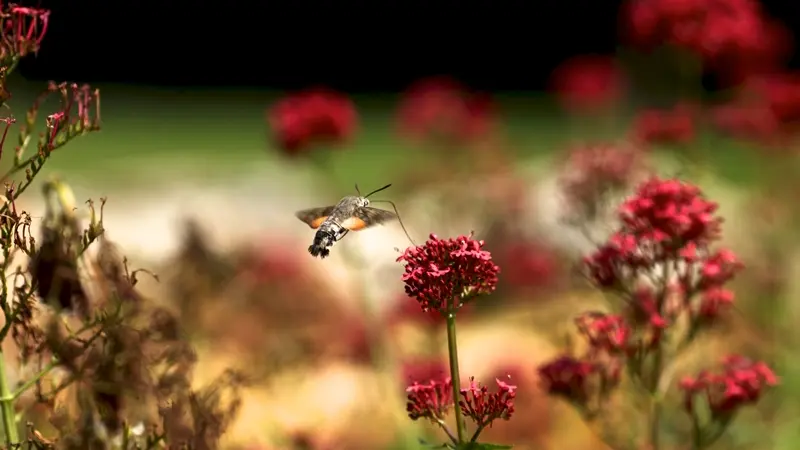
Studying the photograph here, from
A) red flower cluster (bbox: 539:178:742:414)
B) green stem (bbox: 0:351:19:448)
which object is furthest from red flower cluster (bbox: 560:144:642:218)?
green stem (bbox: 0:351:19:448)

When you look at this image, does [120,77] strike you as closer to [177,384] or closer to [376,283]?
[376,283]

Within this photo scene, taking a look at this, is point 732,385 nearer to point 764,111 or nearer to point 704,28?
point 704,28

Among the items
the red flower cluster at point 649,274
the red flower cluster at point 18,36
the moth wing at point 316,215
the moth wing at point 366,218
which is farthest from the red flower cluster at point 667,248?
the red flower cluster at point 18,36

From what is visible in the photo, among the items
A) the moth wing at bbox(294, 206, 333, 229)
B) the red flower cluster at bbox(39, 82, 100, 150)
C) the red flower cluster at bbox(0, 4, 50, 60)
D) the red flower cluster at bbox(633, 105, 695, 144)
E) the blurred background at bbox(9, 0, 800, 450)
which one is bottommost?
the blurred background at bbox(9, 0, 800, 450)

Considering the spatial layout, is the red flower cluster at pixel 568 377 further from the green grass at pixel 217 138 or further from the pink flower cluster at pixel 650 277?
the green grass at pixel 217 138

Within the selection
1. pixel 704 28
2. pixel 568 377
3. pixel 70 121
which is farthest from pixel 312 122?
pixel 70 121

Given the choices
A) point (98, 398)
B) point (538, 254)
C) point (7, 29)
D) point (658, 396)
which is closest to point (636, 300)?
point (658, 396)

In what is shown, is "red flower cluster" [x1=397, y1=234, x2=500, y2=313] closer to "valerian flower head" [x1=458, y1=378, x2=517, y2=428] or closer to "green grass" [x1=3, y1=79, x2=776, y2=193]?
"valerian flower head" [x1=458, y1=378, x2=517, y2=428]
